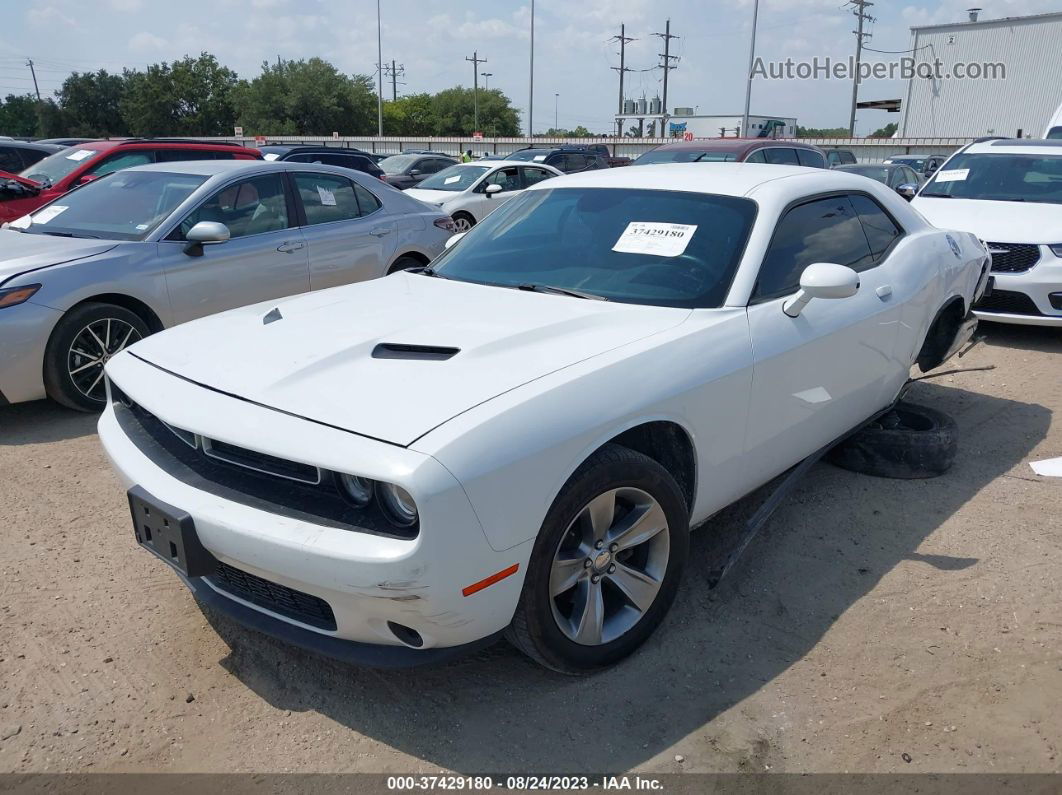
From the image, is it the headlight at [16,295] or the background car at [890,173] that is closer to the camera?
the headlight at [16,295]

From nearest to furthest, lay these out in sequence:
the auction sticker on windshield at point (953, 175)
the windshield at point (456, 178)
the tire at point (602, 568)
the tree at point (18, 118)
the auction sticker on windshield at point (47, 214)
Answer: the tire at point (602, 568) < the auction sticker on windshield at point (47, 214) < the auction sticker on windshield at point (953, 175) < the windshield at point (456, 178) < the tree at point (18, 118)

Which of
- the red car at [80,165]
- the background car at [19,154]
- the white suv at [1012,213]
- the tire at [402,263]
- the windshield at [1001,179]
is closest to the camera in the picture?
the white suv at [1012,213]

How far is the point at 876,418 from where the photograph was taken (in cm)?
430

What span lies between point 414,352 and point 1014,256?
20.6ft

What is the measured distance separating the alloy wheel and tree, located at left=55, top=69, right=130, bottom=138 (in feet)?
260

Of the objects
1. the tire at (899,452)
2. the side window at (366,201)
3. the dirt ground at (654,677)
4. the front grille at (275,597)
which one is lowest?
the dirt ground at (654,677)

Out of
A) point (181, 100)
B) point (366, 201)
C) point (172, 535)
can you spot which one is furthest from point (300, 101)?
point (172, 535)

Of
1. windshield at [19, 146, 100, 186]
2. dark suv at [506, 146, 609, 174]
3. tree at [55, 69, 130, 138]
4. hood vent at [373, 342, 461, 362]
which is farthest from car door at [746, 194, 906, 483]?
tree at [55, 69, 130, 138]

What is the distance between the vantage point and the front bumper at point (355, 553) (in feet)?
7.13

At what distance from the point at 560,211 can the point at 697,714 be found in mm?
2291

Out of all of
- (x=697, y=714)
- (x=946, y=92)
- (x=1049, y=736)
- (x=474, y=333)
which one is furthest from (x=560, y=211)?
(x=946, y=92)

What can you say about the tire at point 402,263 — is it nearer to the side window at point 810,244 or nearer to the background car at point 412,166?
the side window at point 810,244

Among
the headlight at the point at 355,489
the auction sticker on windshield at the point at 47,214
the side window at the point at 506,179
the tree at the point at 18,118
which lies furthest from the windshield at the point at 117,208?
the tree at the point at 18,118

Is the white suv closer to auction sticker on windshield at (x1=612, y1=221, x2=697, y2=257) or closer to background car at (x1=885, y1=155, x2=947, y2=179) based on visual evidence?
auction sticker on windshield at (x1=612, y1=221, x2=697, y2=257)
